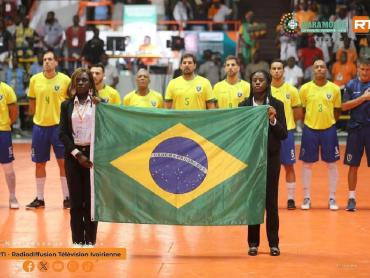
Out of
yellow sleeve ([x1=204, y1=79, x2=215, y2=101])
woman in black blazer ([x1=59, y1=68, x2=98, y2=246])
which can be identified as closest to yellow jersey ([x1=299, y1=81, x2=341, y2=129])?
yellow sleeve ([x1=204, y1=79, x2=215, y2=101])

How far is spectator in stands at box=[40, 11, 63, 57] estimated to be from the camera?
22.7 metres

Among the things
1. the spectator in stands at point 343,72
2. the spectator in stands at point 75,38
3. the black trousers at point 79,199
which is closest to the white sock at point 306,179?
the black trousers at point 79,199

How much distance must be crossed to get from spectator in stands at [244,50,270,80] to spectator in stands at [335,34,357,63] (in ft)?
9.16

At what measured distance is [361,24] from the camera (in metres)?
13.5

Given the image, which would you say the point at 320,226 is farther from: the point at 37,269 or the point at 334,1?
the point at 334,1

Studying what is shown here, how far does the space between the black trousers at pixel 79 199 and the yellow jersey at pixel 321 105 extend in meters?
4.22

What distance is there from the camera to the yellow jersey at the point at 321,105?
40.4 feet

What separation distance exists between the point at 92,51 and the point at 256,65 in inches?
146

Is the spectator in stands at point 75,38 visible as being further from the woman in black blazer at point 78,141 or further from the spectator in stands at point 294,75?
the woman in black blazer at point 78,141

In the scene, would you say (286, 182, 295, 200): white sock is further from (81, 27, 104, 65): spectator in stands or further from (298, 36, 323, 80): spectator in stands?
(81, 27, 104, 65): spectator in stands

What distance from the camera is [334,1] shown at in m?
18.3

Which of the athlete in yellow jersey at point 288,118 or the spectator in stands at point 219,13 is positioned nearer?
the athlete in yellow jersey at point 288,118

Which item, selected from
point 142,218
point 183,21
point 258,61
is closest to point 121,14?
point 183,21

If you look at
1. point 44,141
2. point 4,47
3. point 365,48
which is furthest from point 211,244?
point 4,47
